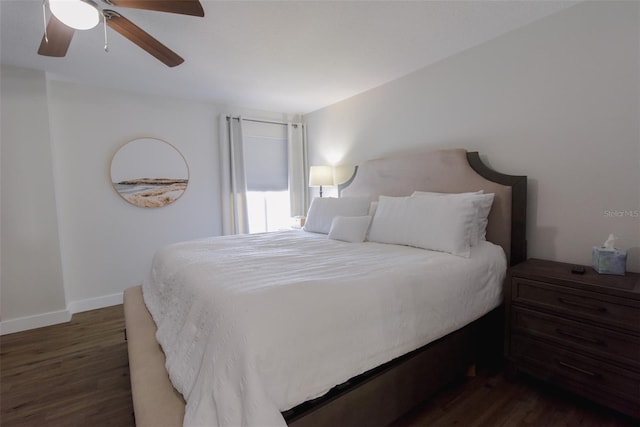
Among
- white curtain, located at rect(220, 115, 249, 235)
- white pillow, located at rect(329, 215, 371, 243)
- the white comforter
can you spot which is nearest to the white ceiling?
white curtain, located at rect(220, 115, 249, 235)

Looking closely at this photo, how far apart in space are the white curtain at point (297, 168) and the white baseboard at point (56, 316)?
252cm

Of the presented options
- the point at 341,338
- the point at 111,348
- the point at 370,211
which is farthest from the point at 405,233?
the point at 111,348

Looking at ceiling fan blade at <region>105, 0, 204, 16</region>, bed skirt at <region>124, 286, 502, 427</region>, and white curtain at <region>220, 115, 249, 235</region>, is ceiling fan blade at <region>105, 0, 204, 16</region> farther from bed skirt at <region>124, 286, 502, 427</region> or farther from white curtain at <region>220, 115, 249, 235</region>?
white curtain at <region>220, 115, 249, 235</region>

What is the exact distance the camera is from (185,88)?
3.18m

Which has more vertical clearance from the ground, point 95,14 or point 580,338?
point 95,14

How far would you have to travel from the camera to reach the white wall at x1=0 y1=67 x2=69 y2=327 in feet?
8.45

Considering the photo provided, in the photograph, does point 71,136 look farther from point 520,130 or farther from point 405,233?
point 520,130

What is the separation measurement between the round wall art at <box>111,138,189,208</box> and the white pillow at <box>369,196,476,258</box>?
2547 mm

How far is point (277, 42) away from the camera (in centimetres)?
223

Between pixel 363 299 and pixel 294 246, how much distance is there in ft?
3.62

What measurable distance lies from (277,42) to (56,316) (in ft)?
10.9

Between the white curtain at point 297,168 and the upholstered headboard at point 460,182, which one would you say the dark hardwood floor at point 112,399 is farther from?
the white curtain at point 297,168

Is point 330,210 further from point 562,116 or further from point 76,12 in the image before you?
point 76,12

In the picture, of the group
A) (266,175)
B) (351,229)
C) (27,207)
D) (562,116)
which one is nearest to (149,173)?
(27,207)
